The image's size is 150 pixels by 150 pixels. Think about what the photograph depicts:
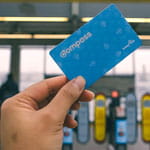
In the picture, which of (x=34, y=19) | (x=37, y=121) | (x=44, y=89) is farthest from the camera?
(x=34, y=19)

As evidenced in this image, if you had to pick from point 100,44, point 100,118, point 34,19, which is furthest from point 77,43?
point 100,118

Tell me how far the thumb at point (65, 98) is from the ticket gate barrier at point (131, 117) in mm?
3451

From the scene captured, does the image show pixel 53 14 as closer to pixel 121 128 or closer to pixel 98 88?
Answer: pixel 98 88

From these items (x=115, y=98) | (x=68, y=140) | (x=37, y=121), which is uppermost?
(x=115, y=98)

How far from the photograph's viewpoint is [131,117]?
13.6 feet

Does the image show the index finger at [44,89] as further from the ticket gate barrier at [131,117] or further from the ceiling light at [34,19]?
the ticket gate barrier at [131,117]

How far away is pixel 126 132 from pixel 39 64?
1534mm

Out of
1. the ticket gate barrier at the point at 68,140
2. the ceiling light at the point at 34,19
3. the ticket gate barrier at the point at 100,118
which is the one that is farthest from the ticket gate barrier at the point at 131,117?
the ceiling light at the point at 34,19

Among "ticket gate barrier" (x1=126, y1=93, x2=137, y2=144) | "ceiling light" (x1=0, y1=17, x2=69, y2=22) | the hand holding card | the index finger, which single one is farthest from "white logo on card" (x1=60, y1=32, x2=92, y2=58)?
"ticket gate barrier" (x1=126, y1=93, x2=137, y2=144)

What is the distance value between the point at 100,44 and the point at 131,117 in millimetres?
3505

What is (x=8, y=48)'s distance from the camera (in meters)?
4.03

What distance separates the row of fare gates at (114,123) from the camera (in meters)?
4.07

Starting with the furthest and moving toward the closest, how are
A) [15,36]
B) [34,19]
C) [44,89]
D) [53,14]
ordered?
[15,36] → [34,19] → [53,14] → [44,89]

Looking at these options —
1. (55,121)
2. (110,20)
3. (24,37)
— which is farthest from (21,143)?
(24,37)
